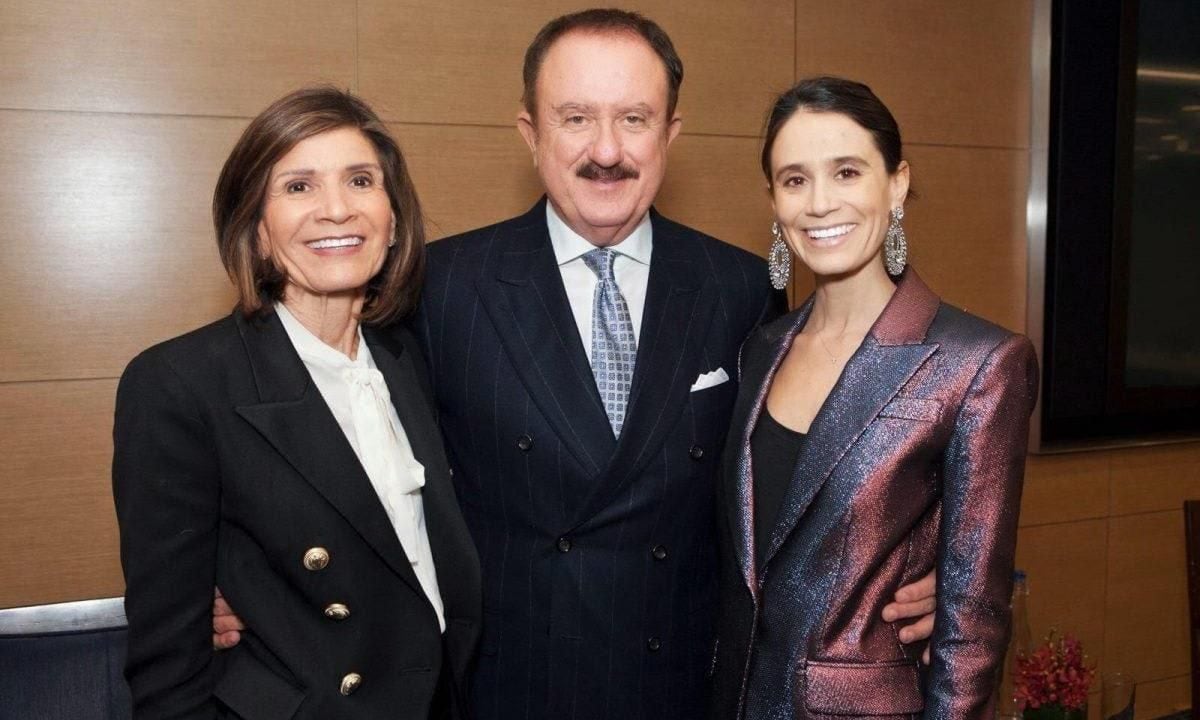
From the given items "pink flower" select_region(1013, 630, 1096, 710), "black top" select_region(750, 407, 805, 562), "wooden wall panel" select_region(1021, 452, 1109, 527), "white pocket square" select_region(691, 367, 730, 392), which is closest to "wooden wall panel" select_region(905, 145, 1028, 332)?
"wooden wall panel" select_region(1021, 452, 1109, 527)

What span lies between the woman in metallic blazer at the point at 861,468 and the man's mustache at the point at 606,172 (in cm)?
28

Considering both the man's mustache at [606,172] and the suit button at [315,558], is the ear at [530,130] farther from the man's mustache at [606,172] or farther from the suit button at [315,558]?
the suit button at [315,558]

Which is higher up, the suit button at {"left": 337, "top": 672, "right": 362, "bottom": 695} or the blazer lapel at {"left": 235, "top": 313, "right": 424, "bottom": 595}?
the blazer lapel at {"left": 235, "top": 313, "right": 424, "bottom": 595}

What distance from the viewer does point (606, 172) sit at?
2.04 meters

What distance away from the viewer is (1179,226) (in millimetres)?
3875

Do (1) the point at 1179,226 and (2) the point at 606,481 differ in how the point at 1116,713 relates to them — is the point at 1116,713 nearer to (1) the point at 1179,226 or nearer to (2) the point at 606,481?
(2) the point at 606,481

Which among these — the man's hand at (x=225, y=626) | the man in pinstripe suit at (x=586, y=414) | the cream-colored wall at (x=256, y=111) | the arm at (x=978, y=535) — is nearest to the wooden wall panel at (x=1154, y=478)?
the cream-colored wall at (x=256, y=111)

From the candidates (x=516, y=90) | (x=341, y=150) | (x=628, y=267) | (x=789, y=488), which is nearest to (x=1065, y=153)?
(x=516, y=90)

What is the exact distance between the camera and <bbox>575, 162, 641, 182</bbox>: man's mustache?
2.04 m

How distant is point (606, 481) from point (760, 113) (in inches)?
69.7

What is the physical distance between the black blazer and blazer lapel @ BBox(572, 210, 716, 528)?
45 cm

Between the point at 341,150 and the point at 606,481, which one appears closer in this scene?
the point at 341,150

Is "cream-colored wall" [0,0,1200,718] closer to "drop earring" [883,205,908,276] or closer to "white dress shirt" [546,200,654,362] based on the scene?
"white dress shirt" [546,200,654,362]

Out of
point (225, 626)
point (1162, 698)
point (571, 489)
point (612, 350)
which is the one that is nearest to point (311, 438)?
point (225, 626)
